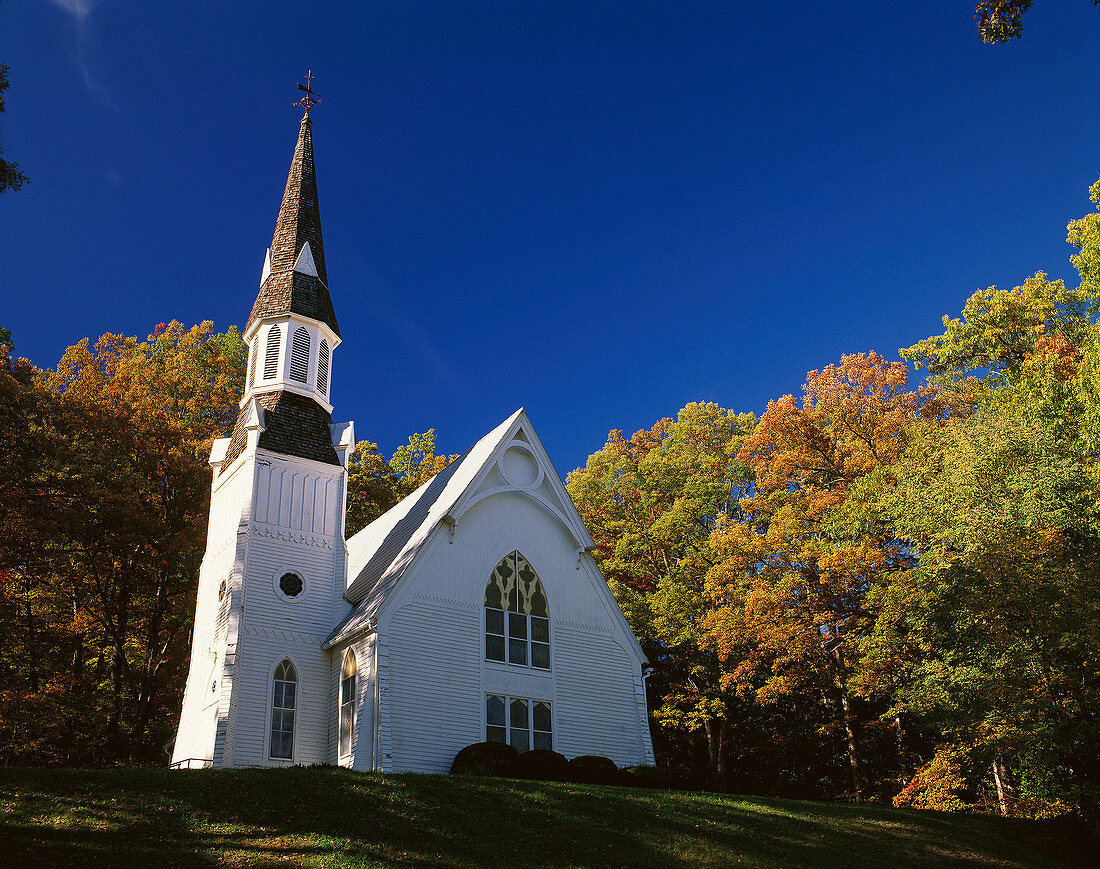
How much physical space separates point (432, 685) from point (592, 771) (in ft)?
14.3

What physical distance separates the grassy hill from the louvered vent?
44.4 feet

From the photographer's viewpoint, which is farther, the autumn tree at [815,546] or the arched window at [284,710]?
the autumn tree at [815,546]

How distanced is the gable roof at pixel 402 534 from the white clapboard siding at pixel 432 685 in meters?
1.22

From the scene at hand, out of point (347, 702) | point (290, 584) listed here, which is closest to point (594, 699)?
point (347, 702)

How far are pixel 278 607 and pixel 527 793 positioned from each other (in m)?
9.54

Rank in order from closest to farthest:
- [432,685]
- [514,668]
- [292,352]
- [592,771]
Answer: [592,771], [432,685], [514,668], [292,352]

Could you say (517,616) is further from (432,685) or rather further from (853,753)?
(853,753)

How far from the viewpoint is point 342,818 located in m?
13.5

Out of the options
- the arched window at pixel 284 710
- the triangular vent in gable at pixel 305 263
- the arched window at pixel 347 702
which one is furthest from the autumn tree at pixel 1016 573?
the triangular vent in gable at pixel 305 263

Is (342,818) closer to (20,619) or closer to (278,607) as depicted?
(278,607)

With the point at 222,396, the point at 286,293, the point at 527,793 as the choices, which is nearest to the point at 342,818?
the point at 527,793

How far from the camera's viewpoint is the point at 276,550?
23391 millimetres

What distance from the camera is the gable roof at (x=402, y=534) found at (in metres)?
22.6

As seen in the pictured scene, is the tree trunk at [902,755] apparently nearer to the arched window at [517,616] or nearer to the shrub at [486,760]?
the arched window at [517,616]
